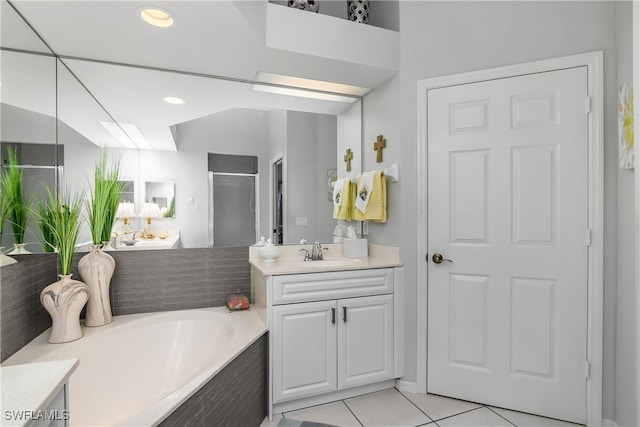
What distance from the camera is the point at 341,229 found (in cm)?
261

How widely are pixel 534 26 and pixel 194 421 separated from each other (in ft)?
9.06

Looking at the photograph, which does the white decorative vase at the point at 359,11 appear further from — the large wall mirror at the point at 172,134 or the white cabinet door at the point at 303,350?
the white cabinet door at the point at 303,350

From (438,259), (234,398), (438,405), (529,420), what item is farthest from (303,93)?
(529,420)

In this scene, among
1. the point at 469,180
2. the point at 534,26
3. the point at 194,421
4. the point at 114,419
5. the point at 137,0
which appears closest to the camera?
the point at 194,421

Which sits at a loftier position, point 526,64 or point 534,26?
point 534,26

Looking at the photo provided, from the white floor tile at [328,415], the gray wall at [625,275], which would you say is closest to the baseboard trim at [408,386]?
the white floor tile at [328,415]

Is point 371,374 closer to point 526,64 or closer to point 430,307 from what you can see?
point 430,307

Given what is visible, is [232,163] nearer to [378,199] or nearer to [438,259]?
[378,199]

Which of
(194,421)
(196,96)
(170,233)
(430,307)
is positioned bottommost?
(194,421)

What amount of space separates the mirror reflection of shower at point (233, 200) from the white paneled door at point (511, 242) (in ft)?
4.25

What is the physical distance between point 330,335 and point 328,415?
1.52 ft

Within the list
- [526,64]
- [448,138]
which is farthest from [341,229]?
[526,64]

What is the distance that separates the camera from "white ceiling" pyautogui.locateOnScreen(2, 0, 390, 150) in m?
1.50

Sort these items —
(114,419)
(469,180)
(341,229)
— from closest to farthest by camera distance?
(114,419)
(469,180)
(341,229)
